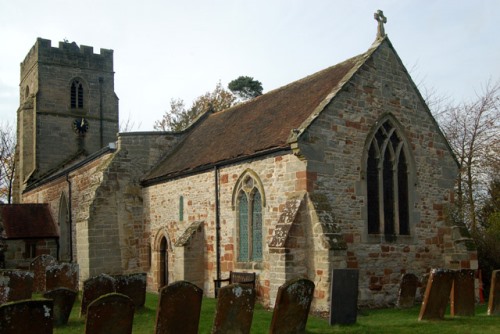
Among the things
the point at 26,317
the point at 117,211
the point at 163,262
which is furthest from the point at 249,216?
the point at 26,317

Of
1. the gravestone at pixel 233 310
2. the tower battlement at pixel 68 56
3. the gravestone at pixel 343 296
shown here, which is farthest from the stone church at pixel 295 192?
the tower battlement at pixel 68 56

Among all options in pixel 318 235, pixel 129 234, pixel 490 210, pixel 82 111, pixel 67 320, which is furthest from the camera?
pixel 82 111

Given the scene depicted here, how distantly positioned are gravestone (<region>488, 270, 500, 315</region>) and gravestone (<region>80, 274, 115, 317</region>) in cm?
883

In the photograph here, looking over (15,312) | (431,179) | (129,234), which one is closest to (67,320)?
(15,312)

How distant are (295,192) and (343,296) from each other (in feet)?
13.0

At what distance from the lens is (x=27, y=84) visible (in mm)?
38906

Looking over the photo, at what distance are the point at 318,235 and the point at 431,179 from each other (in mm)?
5891

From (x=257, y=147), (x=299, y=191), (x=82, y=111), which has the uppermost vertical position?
(x=82, y=111)

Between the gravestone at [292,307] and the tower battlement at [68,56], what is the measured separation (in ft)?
101

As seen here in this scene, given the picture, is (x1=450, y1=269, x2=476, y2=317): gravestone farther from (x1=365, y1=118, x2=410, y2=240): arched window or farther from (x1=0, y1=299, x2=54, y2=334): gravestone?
(x1=0, y1=299, x2=54, y2=334): gravestone

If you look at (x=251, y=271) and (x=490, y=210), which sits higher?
(x=490, y=210)

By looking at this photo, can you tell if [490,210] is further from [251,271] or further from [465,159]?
[251,271]

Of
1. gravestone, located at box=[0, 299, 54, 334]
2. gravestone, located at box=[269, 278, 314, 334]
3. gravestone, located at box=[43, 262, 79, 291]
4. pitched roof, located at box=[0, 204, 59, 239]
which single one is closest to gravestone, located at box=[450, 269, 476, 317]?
gravestone, located at box=[269, 278, 314, 334]

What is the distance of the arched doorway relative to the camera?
20969 millimetres
